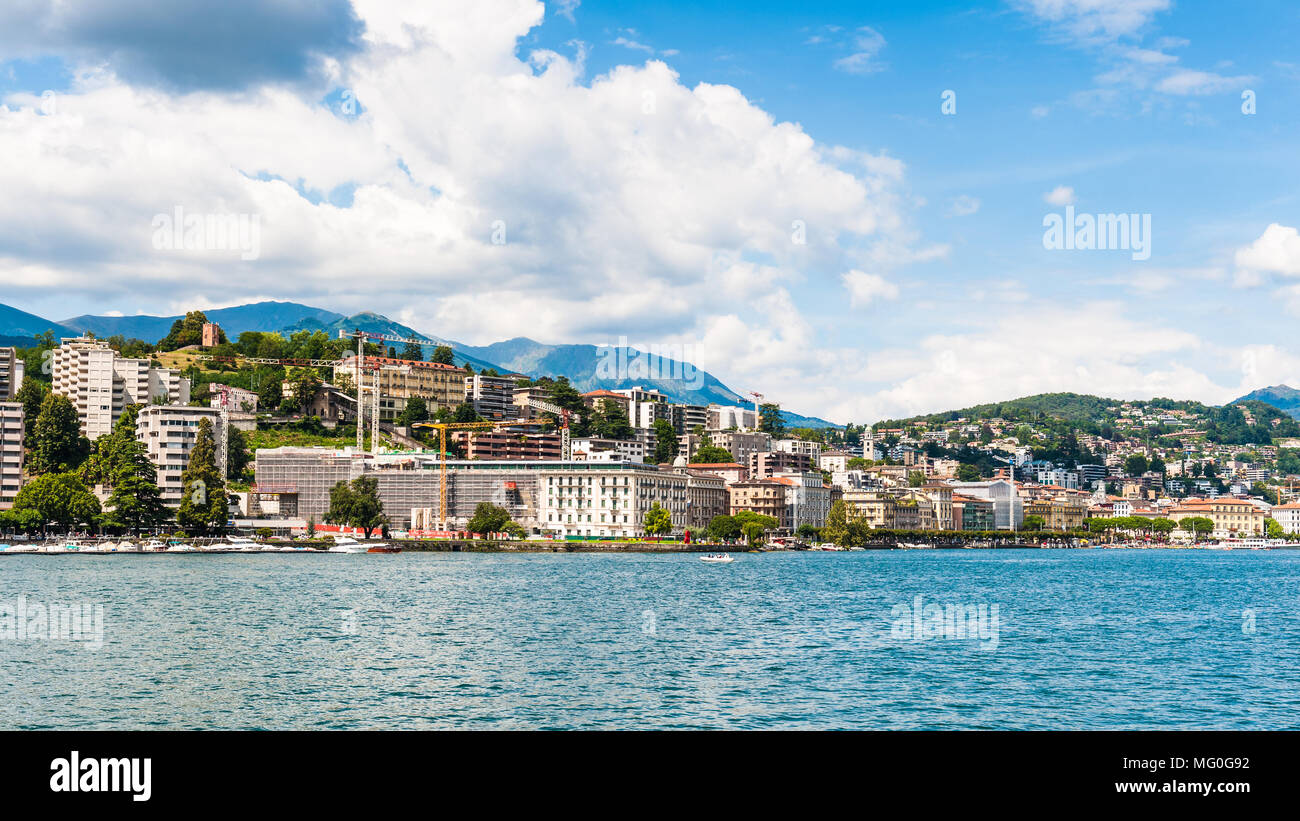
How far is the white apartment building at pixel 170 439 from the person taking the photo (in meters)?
132

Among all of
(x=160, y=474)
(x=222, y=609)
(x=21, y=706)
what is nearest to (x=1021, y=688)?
(x=21, y=706)

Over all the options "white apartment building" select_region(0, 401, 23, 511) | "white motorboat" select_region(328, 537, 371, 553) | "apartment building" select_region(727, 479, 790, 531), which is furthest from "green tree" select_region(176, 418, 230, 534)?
"apartment building" select_region(727, 479, 790, 531)

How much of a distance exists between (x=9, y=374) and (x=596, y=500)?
8664 centimetres

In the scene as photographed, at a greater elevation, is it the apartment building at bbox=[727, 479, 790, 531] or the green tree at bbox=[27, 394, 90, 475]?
the green tree at bbox=[27, 394, 90, 475]

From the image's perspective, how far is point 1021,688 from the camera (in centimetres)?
2875

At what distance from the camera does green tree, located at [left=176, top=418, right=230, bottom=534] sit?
398 ft

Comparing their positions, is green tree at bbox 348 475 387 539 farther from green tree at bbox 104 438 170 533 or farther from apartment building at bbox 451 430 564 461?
apartment building at bbox 451 430 564 461

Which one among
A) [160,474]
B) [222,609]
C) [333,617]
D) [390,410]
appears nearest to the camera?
[333,617]

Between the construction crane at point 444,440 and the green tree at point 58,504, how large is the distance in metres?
39.6

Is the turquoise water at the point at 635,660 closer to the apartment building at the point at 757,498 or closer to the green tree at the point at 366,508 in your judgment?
the green tree at the point at 366,508

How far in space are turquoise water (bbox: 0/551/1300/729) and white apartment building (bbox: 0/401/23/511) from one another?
222ft

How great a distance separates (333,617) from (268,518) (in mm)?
100788

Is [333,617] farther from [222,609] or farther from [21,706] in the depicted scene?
[21,706]
